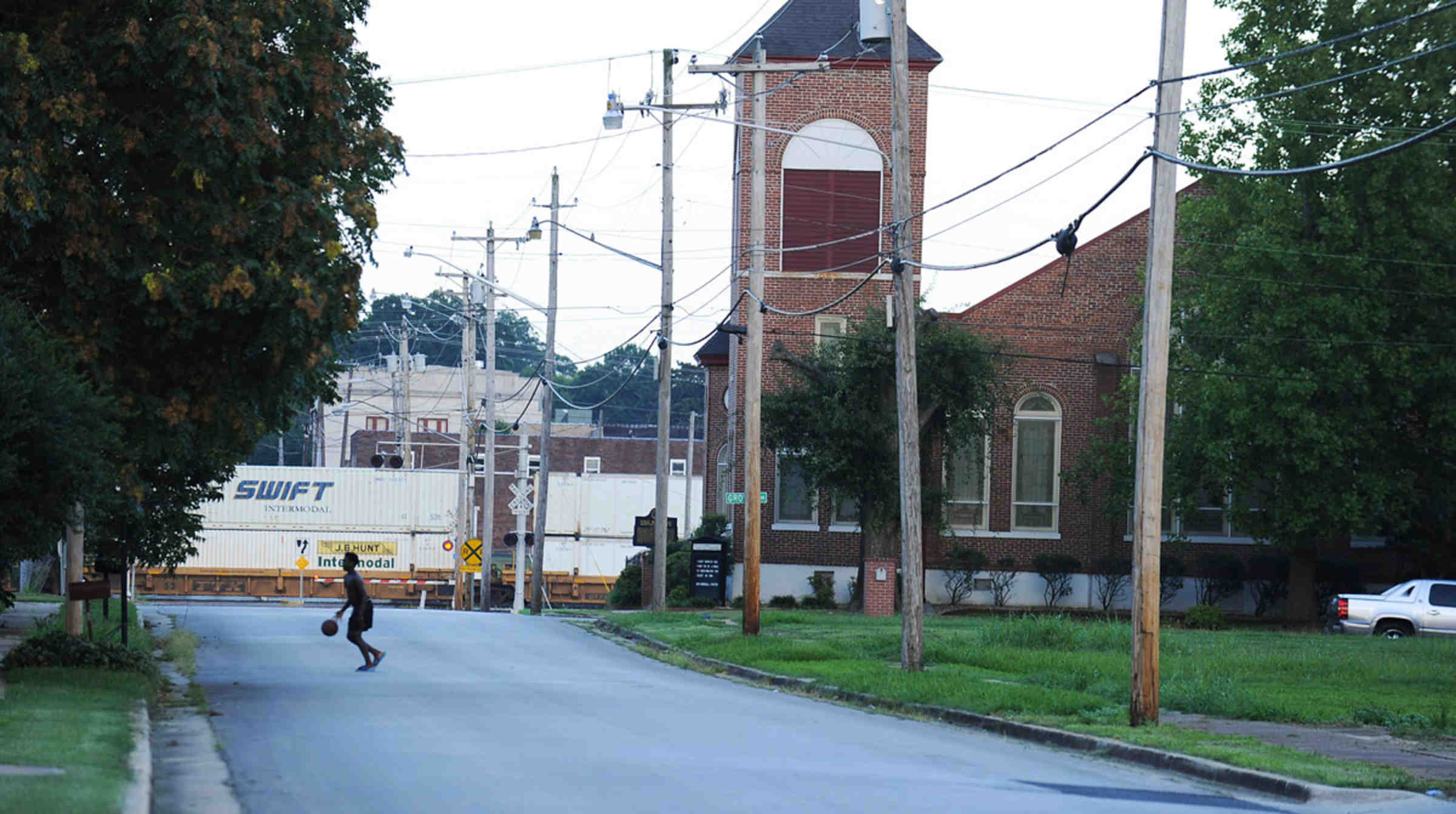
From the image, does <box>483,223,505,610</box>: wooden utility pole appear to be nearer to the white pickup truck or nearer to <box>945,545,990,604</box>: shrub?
<box>945,545,990,604</box>: shrub

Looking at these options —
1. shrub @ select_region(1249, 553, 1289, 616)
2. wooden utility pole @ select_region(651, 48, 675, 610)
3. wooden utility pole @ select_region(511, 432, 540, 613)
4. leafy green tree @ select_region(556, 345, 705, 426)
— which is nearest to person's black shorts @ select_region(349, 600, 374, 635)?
wooden utility pole @ select_region(651, 48, 675, 610)

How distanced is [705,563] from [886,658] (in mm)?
16589

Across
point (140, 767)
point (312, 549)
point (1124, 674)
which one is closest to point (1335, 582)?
point (1124, 674)

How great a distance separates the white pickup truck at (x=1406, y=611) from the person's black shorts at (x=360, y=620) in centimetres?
2158

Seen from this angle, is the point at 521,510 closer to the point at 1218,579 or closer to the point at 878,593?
the point at 878,593

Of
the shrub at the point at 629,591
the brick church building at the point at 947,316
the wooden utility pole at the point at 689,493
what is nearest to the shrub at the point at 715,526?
the brick church building at the point at 947,316

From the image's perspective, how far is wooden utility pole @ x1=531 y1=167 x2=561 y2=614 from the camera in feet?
136

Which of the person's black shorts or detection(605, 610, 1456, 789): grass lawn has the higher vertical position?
the person's black shorts

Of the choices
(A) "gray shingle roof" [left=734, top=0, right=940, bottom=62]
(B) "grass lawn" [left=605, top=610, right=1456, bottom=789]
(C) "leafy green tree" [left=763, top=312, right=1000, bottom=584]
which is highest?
(A) "gray shingle roof" [left=734, top=0, right=940, bottom=62]

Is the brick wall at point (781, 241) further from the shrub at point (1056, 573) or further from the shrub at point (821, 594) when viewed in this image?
the shrub at point (1056, 573)

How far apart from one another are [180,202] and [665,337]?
769 inches

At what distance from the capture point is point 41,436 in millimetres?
13398

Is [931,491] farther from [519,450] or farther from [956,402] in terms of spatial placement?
[519,450]

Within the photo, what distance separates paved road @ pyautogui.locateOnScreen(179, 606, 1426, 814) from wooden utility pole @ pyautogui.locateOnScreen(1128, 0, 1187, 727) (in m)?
1.74
